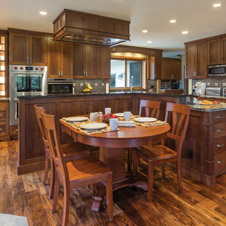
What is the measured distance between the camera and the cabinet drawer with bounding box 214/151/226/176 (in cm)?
264

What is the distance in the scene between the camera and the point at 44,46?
16.8ft

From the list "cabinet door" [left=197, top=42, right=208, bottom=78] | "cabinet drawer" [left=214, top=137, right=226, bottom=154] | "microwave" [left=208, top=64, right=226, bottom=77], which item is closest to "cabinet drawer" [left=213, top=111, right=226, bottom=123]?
"cabinet drawer" [left=214, top=137, right=226, bottom=154]

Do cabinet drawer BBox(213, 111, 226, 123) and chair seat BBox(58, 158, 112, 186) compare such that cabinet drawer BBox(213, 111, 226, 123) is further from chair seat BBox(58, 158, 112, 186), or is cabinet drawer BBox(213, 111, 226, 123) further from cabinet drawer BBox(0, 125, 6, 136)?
cabinet drawer BBox(0, 125, 6, 136)

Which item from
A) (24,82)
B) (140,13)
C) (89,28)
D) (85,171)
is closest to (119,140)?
(85,171)

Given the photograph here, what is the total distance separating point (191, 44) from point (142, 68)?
1.86 m

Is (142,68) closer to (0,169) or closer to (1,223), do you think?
(0,169)

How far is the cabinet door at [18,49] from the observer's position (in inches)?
187

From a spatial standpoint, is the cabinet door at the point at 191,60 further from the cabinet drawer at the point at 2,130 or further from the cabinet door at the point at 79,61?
the cabinet drawer at the point at 2,130

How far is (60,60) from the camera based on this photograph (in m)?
5.31

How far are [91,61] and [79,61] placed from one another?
0.36 meters

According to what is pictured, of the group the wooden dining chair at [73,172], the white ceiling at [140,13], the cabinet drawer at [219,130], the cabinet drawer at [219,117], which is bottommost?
the wooden dining chair at [73,172]

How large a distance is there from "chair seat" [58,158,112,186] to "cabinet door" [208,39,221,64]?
4.95 meters

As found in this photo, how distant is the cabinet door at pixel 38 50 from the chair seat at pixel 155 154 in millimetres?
3795

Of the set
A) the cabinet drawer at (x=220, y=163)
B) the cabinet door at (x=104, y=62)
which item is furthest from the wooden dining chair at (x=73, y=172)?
the cabinet door at (x=104, y=62)
